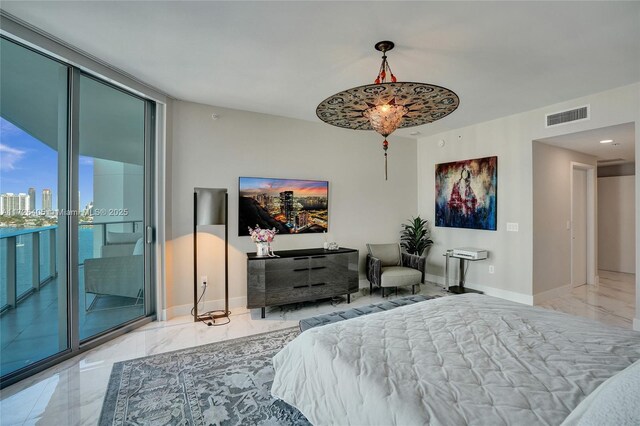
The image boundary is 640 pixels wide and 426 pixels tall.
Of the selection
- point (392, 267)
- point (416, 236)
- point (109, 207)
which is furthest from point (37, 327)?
point (416, 236)

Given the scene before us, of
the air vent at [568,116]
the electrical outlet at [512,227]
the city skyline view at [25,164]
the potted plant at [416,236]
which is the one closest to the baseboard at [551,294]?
the electrical outlet at [512,227]

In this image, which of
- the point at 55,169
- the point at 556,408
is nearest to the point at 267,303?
the point at 55,169

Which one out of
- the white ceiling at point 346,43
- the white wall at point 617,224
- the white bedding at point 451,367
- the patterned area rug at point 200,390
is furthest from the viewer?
the white wall at point 617,224

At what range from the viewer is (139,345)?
3.10m

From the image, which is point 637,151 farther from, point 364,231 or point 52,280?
point 52,280

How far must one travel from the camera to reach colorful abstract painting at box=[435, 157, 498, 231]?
189 inches

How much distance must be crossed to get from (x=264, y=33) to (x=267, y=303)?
2.95m

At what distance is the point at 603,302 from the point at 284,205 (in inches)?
192

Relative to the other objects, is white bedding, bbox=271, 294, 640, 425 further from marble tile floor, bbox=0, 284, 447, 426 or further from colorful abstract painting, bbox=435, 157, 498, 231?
colorful abstract painting, bbox=435, 157, 498, 231

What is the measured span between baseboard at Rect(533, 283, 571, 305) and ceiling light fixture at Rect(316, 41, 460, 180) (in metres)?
3.37

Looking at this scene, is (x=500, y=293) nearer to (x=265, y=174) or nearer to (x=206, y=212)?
(x=265, y=174)

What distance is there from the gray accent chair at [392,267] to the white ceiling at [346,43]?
2.61 m

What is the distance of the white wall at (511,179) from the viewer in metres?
3.99

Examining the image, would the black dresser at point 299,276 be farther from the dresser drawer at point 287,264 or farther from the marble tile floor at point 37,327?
the marble tile floor at point 37,327
